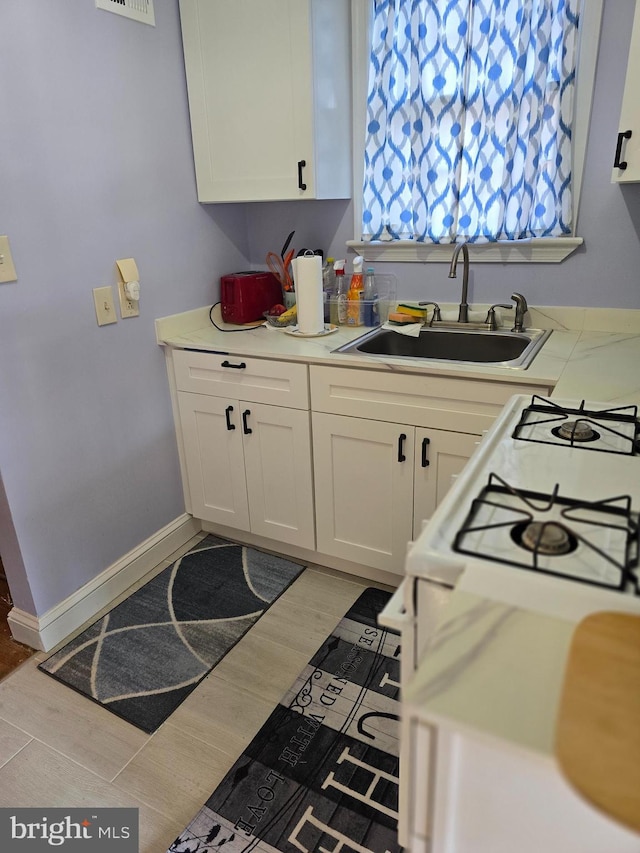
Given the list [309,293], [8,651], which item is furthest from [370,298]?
[8,651]

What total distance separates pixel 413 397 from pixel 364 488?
40 centimetres

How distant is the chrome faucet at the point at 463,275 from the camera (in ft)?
6.86

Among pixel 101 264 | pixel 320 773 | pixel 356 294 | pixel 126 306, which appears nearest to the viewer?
pixel 320 773

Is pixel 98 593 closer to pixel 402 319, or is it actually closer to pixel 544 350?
pixel 402 319

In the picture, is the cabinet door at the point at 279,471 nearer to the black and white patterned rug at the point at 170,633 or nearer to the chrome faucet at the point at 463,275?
the black and white patterned rug at the point at 170,633

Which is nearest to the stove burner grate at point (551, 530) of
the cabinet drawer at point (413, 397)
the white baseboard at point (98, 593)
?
the cabinet drawer at point (413, 397)

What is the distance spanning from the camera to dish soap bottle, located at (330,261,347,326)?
2.41 metres

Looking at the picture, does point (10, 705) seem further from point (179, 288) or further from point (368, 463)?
point (179, 288)

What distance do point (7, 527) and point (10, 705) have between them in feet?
1.77

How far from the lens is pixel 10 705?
1.78 m

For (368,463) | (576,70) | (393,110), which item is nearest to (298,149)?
(393,110)

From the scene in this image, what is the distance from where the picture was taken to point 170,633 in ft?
6.69

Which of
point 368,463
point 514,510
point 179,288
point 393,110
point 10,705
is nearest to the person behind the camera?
point 514,510

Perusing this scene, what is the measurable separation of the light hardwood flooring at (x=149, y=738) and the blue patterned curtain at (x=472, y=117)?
5.28ft
